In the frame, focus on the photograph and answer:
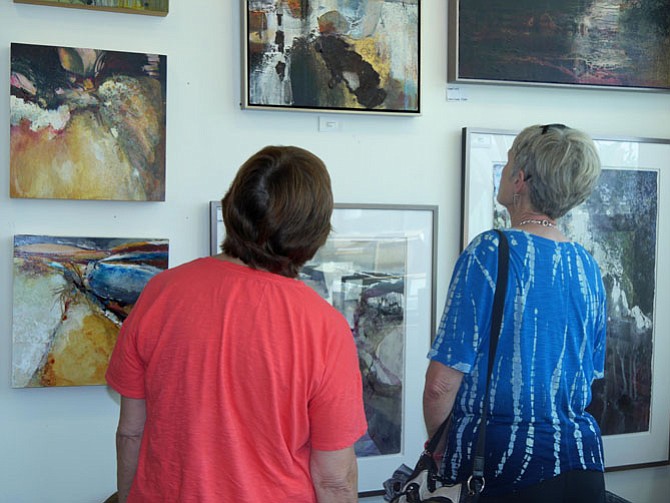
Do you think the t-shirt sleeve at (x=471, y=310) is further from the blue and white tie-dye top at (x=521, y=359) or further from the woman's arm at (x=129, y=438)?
the woman's arm at (x=129, y=438)

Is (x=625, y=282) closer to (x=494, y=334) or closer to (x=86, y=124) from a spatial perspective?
(x=494, y=334)

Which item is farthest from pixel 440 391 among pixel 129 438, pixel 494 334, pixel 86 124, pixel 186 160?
pixel 86 124

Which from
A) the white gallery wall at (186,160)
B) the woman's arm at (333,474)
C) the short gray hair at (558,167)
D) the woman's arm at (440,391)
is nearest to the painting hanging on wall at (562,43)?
the white gallery wall at (186,160)

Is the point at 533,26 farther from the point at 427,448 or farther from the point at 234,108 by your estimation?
the point at 427,448

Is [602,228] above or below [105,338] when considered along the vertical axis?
above

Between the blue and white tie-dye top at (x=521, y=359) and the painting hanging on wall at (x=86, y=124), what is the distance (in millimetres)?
956

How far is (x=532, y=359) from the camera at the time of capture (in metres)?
1.45

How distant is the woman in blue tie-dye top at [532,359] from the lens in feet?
4.73

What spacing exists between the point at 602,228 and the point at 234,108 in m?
1.25

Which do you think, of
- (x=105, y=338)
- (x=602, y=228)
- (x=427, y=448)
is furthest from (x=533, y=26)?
(x=105, y=338)

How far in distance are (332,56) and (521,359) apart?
3.57ft

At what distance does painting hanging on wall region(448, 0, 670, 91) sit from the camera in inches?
87.7

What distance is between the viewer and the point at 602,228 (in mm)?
2416

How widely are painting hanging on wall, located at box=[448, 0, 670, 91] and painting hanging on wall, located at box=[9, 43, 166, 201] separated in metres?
0.92
